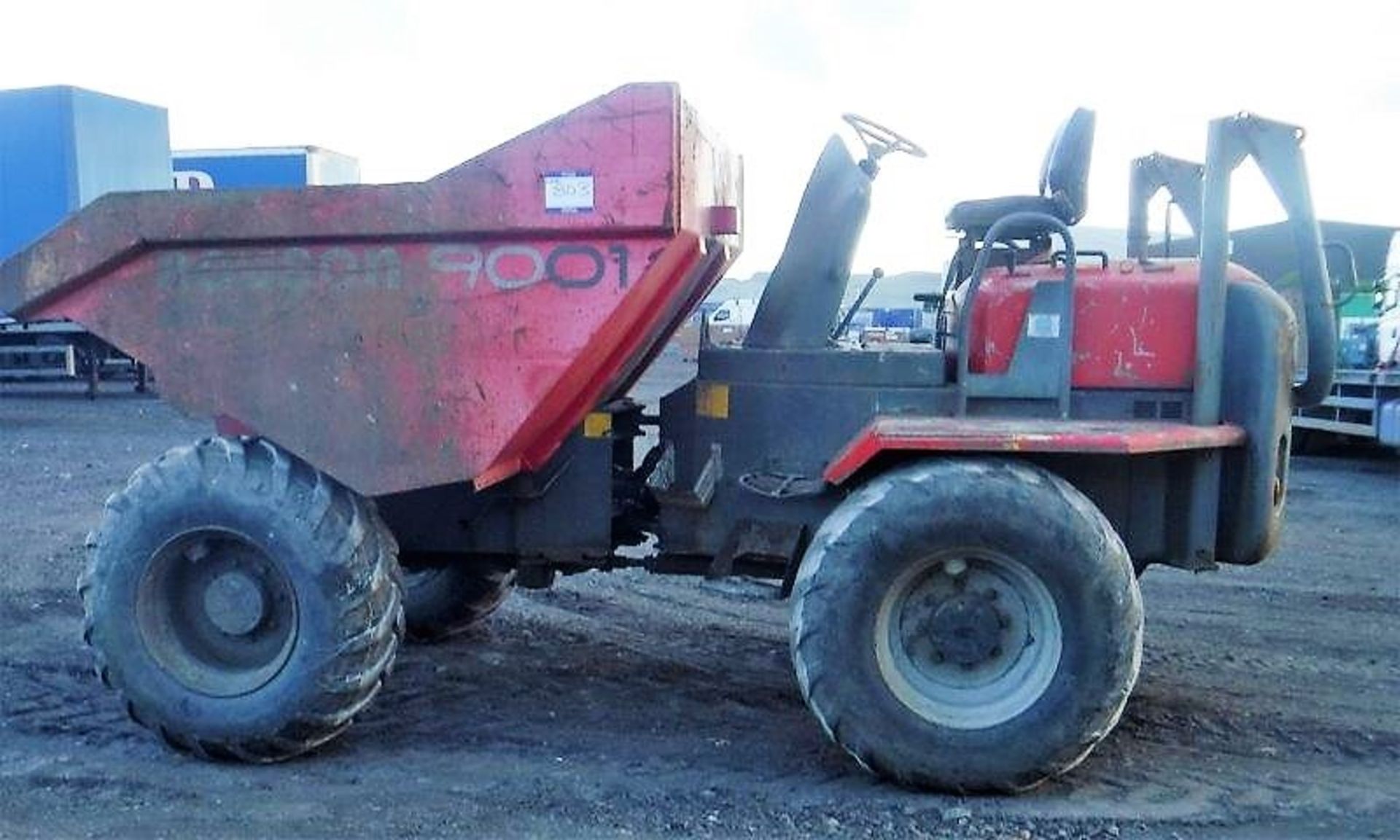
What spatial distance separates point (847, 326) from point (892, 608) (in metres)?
1.79

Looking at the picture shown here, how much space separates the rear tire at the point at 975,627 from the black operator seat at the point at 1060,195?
1228mm

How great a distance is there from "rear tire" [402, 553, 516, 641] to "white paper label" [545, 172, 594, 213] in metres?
2.22

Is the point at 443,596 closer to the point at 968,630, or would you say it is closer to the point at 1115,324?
the point at 968,630

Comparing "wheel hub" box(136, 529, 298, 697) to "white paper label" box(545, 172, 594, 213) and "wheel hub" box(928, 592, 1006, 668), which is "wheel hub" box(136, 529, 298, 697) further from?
"wheel hub" box(928, 592, 1006, 668)

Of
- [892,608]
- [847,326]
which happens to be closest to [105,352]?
[847,326]

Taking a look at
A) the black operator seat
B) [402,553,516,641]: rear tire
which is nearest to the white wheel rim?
the black operator seat

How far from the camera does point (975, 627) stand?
4.55 metres

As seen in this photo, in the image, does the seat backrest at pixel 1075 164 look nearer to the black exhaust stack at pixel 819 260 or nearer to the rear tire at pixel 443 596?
the black exhaust stack at pixel 819 260

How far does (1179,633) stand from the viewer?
668 centimetres

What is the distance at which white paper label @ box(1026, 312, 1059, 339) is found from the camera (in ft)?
16.3

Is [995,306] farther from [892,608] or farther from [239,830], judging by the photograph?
[239,830]

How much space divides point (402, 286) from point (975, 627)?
2.29 meters

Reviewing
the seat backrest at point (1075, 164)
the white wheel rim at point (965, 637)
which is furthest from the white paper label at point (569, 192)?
the seat backrest at point (1075, 164)

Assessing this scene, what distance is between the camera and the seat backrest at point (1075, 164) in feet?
17.6
